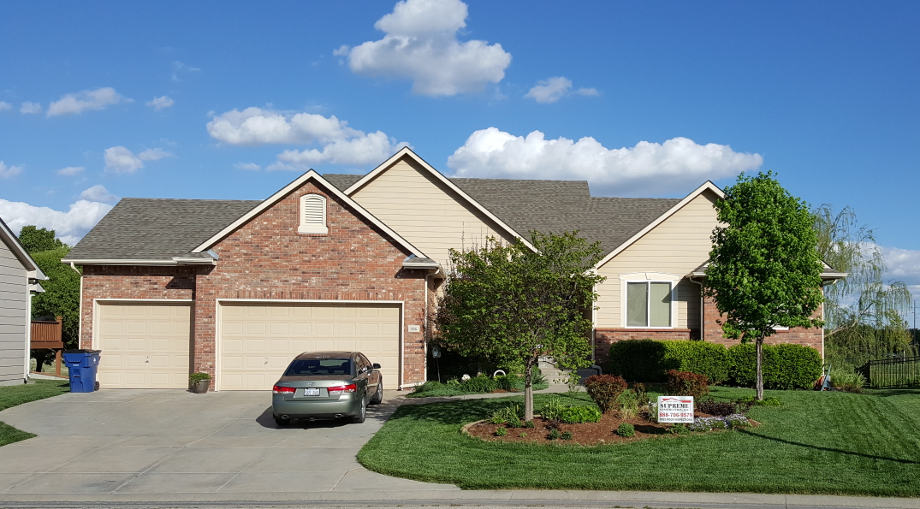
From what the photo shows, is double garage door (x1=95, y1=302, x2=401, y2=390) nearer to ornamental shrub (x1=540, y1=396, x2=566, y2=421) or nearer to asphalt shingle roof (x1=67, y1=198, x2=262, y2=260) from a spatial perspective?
asphalt shingle roof (x1=67, y1=198, x2=262, y2=260)

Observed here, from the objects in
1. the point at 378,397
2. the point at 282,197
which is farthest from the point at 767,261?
the point at 282,197

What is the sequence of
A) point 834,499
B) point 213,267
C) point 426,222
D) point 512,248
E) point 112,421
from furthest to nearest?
point 426,222 → point 213,267 → point 112,421 → point 512,248 → point 834,499

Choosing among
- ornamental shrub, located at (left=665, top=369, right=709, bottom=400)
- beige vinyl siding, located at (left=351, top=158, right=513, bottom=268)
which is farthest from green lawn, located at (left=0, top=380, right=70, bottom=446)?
ornamental shrub, located at (left=665, top=369, right=709, bottom=400)

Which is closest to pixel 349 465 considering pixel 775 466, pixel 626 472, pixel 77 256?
pixel 626 472

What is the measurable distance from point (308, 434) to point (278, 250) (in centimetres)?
686

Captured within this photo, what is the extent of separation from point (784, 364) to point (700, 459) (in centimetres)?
989

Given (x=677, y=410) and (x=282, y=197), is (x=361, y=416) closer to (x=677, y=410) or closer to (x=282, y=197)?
(x=677, y=410)

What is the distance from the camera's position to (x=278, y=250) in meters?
19.6

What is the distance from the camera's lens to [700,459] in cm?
1105

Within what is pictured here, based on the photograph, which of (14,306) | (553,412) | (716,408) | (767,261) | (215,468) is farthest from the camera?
(14,306)

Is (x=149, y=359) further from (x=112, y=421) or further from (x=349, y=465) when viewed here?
(x=349, y=465)

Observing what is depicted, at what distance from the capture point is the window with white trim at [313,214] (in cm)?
1953

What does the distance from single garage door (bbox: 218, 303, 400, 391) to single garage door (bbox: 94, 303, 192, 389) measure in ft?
4.81

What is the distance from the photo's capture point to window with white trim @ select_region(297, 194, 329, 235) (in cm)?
1953
